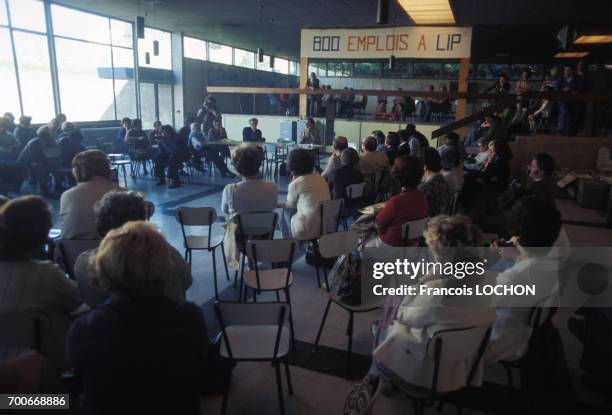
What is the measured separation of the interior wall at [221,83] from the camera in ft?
49.7

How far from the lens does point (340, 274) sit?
2529 mm

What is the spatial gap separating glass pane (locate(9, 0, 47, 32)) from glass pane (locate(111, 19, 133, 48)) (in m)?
2.31

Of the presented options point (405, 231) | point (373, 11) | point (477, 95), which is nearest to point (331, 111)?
point (373, 11)

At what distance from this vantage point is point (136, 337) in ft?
4.33

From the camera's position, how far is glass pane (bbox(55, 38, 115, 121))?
35.9 feet

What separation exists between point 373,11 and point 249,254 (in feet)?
28.1

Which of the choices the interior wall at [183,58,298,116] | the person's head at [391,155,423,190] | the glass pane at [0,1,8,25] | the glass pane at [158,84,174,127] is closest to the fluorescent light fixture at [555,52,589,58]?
the interior wall at [183,58,298,116]

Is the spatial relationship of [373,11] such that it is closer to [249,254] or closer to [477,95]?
[477,95]

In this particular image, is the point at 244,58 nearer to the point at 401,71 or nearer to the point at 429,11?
the point at 401,71

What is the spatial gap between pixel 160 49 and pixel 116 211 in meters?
14.0

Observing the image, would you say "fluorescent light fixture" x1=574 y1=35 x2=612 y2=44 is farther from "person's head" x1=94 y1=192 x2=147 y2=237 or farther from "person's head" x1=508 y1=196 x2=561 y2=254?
"person's head" x1=94 y1=192 x2=147 y2=237

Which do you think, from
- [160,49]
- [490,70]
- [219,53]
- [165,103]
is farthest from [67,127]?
[490,70]

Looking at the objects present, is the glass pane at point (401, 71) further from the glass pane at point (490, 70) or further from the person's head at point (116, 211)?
the person's head at point (116, 211)

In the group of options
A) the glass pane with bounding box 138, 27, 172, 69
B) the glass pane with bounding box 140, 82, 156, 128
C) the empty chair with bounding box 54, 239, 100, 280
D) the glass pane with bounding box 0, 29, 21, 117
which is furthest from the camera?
the glass pane with bounding box 140, 82, 156, 128
